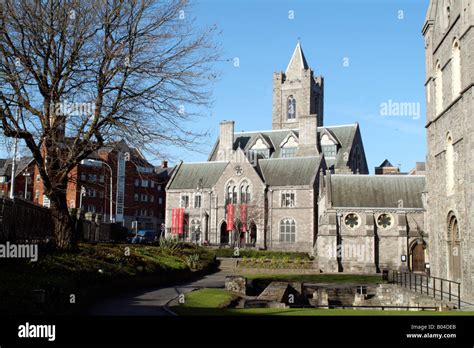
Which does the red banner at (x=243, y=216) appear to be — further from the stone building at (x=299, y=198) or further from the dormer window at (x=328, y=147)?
the dormer window at (x=328, y=147)

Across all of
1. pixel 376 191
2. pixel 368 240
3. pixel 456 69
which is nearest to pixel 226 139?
pixel 376 191

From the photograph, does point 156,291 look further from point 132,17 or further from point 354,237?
point 354,237

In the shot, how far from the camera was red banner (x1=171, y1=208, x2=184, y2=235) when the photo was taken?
228ft

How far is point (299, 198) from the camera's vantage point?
64688 mm

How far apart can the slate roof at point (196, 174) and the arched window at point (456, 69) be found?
46480 millimetres

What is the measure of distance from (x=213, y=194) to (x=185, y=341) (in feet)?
195

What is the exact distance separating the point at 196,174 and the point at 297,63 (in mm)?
31493

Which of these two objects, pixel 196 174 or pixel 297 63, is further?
pixel 297 63

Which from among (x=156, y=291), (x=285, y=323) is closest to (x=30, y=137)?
(x=156, y=291)

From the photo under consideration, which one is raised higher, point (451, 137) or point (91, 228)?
point (451, 137)

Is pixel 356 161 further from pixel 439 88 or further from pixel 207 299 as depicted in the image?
pixel 207 299

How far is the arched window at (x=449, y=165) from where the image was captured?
2722 cm

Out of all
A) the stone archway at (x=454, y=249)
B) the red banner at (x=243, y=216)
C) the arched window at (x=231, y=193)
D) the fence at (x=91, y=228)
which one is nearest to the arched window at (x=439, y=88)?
the stone archway at (x=454, y=249)

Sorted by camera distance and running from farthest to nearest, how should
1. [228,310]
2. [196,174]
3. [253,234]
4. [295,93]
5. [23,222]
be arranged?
[295,93] → [196,174] → [253,234] → [23,222] → [228,310]
